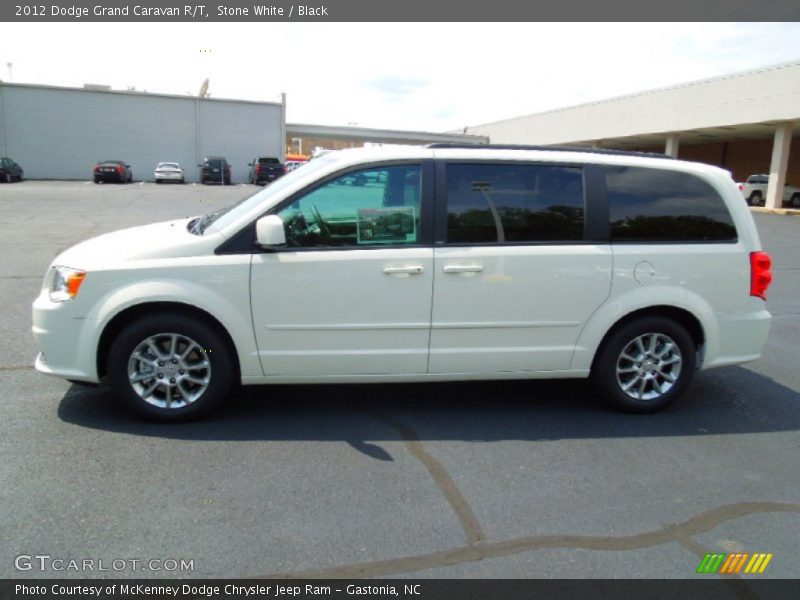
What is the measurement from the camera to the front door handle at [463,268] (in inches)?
157

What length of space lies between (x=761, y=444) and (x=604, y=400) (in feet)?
3.47

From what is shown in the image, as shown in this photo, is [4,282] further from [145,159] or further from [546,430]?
[145,159]

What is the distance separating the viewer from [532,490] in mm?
3357

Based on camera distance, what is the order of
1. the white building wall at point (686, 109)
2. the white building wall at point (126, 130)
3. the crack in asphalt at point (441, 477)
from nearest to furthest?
the crack in asphalt at point (441, 477) < the white building wall at point (686, 109) < the white building wall at point (126, 130)

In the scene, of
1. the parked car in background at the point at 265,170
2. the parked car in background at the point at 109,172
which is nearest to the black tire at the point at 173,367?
the parked car in background at the point at 265,170

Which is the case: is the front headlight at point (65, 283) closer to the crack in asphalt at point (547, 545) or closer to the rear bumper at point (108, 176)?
the crack in asphalt at point (547, 545)

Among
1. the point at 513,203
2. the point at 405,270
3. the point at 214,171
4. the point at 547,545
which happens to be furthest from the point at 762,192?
the point at 547,545

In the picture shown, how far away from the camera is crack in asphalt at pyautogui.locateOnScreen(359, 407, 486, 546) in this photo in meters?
2.98

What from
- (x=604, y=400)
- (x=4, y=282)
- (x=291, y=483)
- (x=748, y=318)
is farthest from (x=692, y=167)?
(x=4, y=282)

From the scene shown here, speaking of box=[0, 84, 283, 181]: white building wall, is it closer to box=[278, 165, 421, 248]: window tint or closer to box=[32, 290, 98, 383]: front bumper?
box=[32, 290, 98, 383]: front bumper

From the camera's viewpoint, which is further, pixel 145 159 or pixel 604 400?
pixel 145 159

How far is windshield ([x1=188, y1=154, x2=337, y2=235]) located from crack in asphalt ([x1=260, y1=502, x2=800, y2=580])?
2.42 meters

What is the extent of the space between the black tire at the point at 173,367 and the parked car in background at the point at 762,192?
3297 cm

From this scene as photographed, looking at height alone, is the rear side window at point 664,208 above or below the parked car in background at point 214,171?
below
